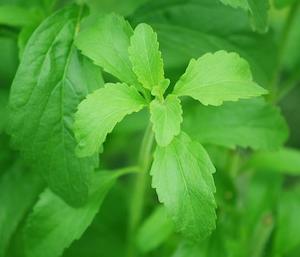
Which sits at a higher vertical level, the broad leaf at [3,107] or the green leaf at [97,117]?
the green leaf at [97,117]

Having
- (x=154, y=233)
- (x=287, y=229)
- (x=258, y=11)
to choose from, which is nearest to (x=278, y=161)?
(x=287, y=229)

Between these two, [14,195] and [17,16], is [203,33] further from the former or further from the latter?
[14,195]

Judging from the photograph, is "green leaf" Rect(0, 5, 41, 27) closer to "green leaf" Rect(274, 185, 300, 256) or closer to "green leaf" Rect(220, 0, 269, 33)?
"green leaf" Rect(220, 0, 269, 33)

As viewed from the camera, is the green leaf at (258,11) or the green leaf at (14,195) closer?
the green leaf at (258,11)

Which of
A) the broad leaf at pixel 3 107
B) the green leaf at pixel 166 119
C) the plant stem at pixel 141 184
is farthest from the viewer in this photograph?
the broad leaf at pixel 3 107

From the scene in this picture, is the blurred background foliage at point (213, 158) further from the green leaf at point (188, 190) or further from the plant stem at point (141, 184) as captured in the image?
the green leaf at point (188, 190)

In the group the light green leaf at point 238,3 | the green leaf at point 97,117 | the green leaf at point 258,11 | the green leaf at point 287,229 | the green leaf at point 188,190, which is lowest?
the green leaf at point 287,229

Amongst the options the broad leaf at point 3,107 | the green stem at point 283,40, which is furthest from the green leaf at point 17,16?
the green stem at point 283,40

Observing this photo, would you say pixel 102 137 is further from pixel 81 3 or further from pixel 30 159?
pixel 81 3

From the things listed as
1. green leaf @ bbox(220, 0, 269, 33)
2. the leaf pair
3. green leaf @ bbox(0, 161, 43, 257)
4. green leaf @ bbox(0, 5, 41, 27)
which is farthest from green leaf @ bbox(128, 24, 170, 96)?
green leaf @ bbox(0, 161, 43, 257)
